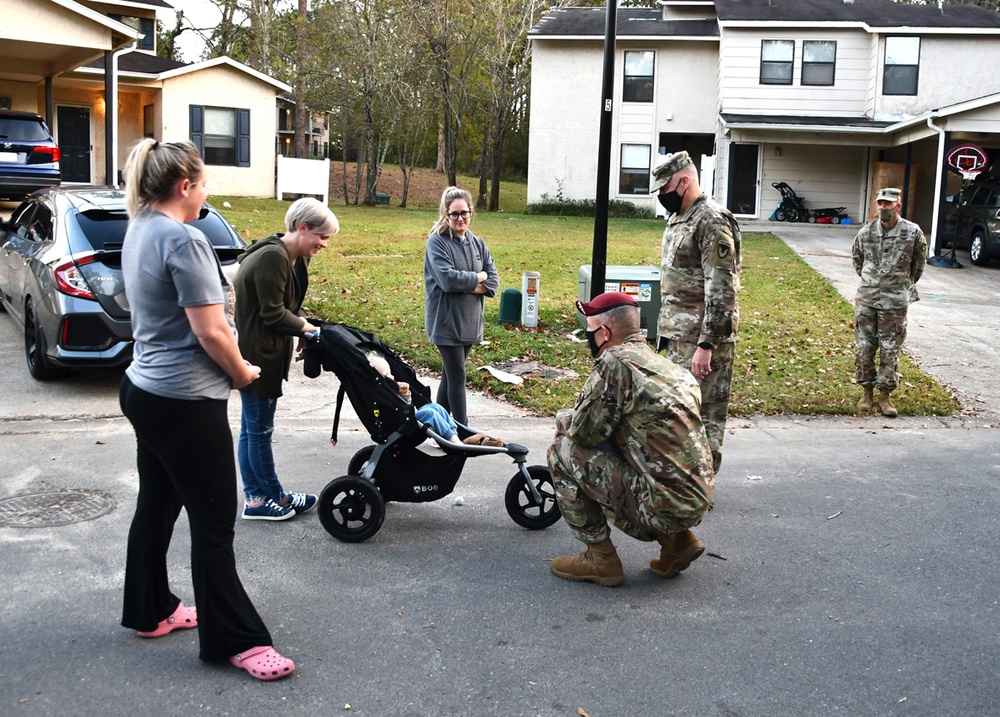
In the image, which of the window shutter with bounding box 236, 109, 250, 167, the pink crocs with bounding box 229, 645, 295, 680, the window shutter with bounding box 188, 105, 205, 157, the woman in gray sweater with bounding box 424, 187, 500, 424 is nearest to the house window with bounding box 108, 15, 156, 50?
the window shutter with bounding box 188, 105, 205, 157

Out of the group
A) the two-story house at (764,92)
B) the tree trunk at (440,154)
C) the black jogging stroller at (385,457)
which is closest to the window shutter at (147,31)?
the two-story house at (764,92)

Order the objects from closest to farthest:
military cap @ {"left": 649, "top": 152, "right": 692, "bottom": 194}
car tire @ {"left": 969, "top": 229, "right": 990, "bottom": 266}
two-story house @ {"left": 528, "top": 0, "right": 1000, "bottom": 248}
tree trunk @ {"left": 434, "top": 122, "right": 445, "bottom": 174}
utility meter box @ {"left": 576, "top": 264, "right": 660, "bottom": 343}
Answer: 1. military cap @ {"left": 649, "top": 152, "right": 692, "bottom": 194}
2. utility meter box @ {"left": 576, "top": 264, "right": 660, "bottom": 343}
3. car tire @ {"left": 969, "top": 229, "right": 990, "bottom": 266}
4. two-story house @ {"left": 528, "top": 0, "right": 1000, "bottom": 248}
5. tree trunk @ {"left": 434, "top": 122, "right": 445, "bottom": 174}

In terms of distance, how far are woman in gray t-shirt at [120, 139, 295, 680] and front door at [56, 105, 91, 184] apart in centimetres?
2822

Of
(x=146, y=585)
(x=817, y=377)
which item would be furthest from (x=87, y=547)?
(x=817, y=377)

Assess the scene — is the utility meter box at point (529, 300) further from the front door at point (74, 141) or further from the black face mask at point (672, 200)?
the front door at point (74, 141)

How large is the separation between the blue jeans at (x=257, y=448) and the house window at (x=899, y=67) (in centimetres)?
2903

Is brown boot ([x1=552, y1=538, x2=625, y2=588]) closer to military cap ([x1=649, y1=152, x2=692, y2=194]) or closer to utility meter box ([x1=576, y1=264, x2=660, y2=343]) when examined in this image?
military cap ([x1=649, y1=152, x2=692, y2=194])

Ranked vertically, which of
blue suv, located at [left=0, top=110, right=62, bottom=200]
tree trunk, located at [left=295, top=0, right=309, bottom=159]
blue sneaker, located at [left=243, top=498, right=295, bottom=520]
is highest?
tree trunk, located at [left=295, top=0, right=309, bottom=159]

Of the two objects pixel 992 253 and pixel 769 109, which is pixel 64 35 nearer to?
pixel 992 253

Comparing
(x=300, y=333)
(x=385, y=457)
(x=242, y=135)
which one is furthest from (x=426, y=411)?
(x=242, y=135)

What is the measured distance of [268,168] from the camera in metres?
32.0

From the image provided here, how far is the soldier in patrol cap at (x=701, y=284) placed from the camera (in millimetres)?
5973

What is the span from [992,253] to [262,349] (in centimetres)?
1902

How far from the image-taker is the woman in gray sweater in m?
6.95
